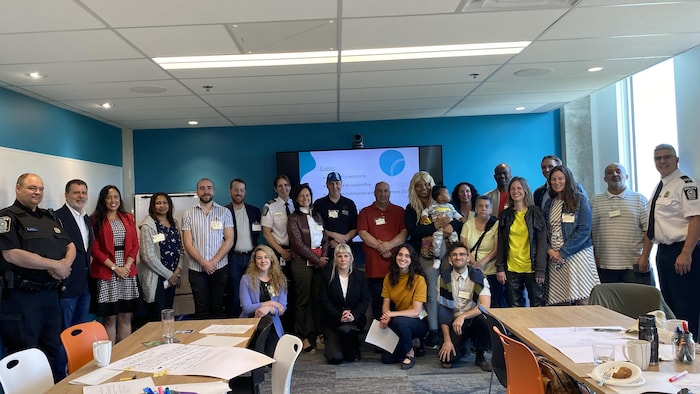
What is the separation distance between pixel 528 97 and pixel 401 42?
282cm

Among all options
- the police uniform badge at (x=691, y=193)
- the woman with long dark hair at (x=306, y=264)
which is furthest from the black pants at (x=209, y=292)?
the police uniform badge at (x=691, y=193)

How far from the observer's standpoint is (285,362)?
239 centimetres

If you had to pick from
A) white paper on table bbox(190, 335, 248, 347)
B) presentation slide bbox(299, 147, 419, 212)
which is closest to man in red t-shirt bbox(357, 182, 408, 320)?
presentation slide bbox(299, 147, 419, 212)

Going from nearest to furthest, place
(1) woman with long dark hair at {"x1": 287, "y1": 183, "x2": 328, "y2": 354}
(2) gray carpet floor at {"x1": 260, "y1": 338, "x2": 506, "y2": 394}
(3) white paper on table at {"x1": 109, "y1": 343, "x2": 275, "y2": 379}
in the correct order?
(3) white paper on table at {"x1": 109, "y1": 343, "x2": 275, "y2": 379} < (2) gray carpet floor at {"x1": 260, "y1": 338, "x2": 506, "y2": 394} < (1) woman with long dark hair at {"x1": 287, "y1": 183, "x2": 328, "y2": 354}

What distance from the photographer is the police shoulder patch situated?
3.46 metres

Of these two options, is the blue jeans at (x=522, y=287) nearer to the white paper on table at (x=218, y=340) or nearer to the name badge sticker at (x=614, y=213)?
the name badge sticker at (x=614, y=213)

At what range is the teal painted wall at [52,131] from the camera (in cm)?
433

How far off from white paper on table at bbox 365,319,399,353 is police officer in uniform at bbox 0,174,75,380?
259 cm

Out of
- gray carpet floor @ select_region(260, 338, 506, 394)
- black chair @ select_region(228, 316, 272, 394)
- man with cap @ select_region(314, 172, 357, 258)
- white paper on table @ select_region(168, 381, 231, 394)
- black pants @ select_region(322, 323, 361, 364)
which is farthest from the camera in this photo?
man with cap @ select_region(314, 172, 357, 258)

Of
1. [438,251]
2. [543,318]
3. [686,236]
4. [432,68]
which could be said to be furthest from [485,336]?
[432,68]

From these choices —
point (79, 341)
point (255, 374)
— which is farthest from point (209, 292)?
point (255, 374)

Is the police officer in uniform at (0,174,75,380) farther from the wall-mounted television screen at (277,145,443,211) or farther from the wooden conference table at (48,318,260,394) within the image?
the wall-mounted television screen at (277,145,443,211)

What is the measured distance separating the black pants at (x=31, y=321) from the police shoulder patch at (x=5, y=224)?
1.49ft

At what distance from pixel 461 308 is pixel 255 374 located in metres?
2.30
